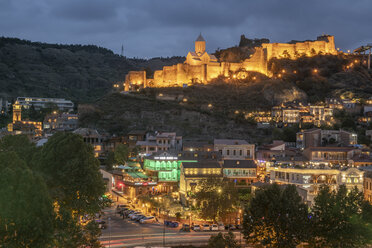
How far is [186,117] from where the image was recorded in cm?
9738

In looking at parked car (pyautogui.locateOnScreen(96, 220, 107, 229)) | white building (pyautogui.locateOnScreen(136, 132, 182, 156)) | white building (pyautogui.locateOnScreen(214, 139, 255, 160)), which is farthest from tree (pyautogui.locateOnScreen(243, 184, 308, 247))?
white building (pyautogui.locateOnScreen(136, 132, 182, 156))

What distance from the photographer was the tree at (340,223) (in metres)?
35.0

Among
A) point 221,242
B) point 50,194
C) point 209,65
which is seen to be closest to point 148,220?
point 221,242

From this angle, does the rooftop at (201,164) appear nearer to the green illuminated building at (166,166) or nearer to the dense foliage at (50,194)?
the green illuminated building at (166,166)

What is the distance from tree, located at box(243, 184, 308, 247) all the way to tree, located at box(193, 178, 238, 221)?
34.1ft

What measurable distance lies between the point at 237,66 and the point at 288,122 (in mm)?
35455

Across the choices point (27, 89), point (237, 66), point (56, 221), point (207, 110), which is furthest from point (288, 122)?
point (27, 89)

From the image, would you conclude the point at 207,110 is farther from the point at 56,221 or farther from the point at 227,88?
the point at 56,221

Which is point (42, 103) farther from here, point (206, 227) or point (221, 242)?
point (221, 242)

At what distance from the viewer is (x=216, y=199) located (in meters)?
47.6

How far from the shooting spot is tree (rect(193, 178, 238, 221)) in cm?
4738

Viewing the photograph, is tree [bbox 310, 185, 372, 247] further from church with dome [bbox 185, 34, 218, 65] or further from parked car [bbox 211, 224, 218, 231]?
church with dome [bbox 185, 34, 218, 65]

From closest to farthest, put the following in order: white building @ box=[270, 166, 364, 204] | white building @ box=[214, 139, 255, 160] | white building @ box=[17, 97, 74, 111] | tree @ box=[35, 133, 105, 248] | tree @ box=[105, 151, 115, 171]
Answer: tree @ box=[35, 133, 105, 248], white building @ box=[270, 166, 364, 204], tree @ box=[105, 151, 115, 171], white building @ box=[214, 139, 255, 160], white building @ box=[17, 97, 74, 111]

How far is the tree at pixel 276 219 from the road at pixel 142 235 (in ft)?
21.8
